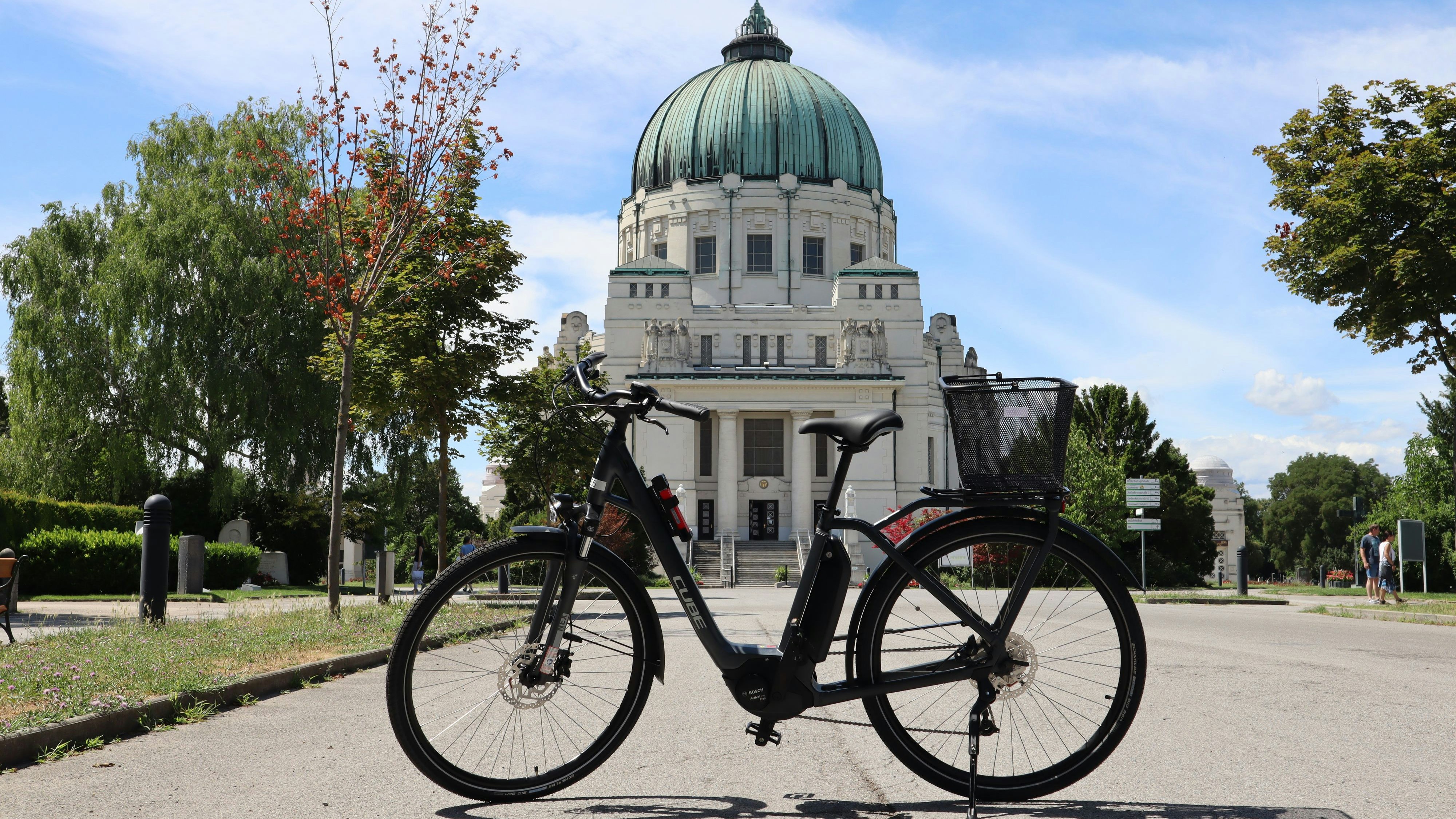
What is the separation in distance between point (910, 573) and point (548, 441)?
828 inches

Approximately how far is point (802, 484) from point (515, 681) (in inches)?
2108

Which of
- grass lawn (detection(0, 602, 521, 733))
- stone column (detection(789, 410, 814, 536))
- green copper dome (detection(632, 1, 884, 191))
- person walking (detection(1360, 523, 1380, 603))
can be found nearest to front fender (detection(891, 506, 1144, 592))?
grass lawn (detection(0, 602, 521, 733))

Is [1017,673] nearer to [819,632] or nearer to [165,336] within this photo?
[819,632]

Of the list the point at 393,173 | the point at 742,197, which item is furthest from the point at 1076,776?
the point at 742,197

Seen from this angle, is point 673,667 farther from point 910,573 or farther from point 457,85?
point 457,85

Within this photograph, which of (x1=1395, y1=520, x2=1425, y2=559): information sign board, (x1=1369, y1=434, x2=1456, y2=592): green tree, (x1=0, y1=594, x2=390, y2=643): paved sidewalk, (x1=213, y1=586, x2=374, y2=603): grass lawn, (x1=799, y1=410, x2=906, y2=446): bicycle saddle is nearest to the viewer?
(x1=799, y1=410, x2=906, y2=446): bicycle saddle

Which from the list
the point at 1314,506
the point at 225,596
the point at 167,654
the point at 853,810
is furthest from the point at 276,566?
the point at 1314,506

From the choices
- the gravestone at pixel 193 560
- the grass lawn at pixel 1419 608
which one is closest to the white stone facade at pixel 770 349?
the grass lawn at pixel 1419 608

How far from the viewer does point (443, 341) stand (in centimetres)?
2008

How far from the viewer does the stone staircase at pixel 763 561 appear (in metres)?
49.4

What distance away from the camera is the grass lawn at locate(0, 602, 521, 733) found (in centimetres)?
605

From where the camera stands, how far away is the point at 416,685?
13.8 ft

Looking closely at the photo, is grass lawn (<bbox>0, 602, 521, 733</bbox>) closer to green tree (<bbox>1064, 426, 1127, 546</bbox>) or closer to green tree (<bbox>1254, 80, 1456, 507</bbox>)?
green tree (<bbox>1254, 80, 1456, 507</bbox>)

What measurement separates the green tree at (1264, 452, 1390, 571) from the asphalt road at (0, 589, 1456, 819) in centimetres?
9299
